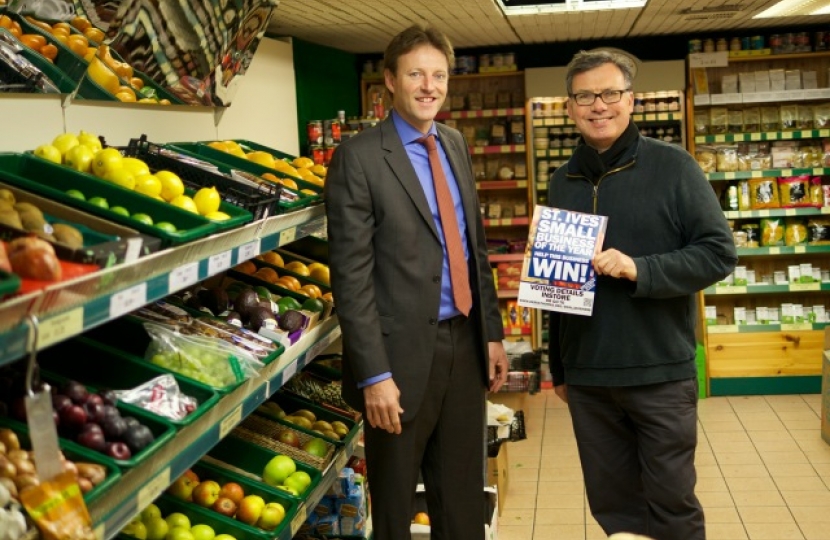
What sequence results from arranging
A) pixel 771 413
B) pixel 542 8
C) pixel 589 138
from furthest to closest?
1. pixel 771 413
2. pixel 542 8
3. pixel 589 138

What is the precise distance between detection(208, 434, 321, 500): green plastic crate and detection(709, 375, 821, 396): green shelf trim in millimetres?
5154

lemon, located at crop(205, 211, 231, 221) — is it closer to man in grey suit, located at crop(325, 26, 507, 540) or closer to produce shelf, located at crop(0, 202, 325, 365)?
produce shelf, located at crop(0, 202, 325, 365)

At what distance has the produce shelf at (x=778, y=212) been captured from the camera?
7895mm

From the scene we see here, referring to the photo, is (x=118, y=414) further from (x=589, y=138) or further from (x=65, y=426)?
(x=589, y=138)

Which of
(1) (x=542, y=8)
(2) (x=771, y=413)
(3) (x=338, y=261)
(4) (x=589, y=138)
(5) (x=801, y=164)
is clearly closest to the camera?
(3) (x=338, y=261)

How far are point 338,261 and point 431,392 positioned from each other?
1.83 feet

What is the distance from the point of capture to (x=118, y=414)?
→ 237cm

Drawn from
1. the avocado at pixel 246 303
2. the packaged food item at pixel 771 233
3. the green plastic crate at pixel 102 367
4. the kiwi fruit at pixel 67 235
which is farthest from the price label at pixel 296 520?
the packaged food item at pixel 771 233

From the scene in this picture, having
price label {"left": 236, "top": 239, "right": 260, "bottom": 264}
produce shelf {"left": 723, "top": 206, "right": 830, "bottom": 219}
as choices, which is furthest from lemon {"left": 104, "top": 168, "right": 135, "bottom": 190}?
produce shelf {"left": 723, "top": 206, "right": 830, "bottom": 219}

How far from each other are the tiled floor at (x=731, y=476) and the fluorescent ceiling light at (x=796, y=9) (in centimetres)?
276

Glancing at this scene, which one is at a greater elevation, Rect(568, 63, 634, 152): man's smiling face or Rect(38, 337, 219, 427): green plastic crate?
Rect(568, 63, 634, 152): man's smiling face

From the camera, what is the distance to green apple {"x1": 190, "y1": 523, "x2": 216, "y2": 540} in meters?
3.03

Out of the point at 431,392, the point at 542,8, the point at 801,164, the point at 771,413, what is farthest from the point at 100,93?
the point at 801,164

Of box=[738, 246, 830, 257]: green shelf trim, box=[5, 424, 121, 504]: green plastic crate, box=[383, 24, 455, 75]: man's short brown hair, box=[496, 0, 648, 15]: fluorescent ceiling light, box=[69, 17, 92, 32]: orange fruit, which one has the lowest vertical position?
box=[738, 246, 830, 257]: green shelf trim
